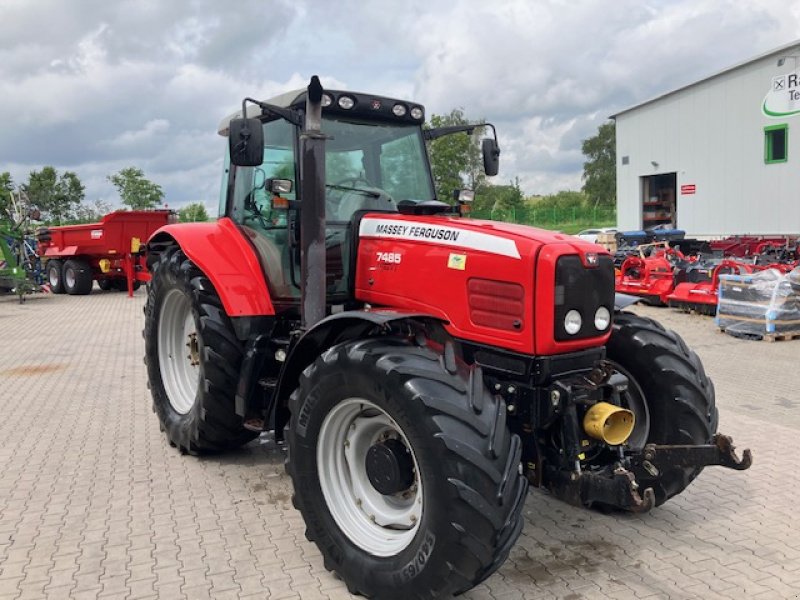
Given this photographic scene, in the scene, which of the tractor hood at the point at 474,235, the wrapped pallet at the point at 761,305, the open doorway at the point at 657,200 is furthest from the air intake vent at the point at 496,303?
the open doorway at the point at 657,200

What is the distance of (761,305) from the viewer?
33.4 ft

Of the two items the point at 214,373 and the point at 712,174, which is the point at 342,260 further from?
the point at 712,174

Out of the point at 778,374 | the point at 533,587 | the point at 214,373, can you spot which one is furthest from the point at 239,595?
the point at 778,374

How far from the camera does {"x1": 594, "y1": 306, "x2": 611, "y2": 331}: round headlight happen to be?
3479 mm

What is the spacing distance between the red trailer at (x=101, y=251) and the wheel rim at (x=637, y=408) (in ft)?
48.5

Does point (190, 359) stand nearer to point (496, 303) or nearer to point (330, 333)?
point (330, 333)

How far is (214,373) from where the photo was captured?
464cm

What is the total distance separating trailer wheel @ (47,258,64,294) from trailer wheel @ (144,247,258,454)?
1535 cm

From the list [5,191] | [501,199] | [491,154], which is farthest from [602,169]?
[491,154]

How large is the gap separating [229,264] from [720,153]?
2360 cm

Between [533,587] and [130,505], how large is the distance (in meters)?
2.55

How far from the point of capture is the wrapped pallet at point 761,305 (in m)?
9.99

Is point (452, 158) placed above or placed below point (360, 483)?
above

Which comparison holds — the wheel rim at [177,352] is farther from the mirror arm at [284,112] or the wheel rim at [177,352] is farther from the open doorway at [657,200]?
the open doorway at [657,200]
